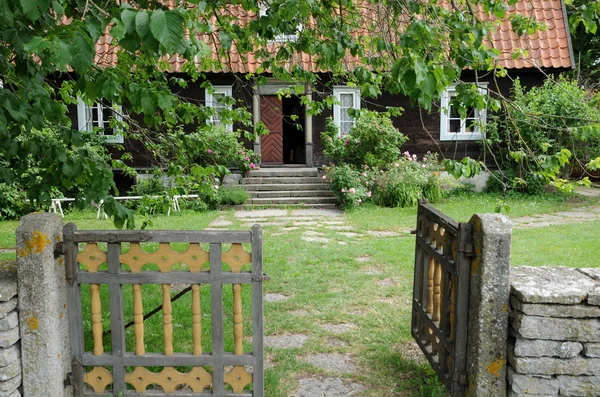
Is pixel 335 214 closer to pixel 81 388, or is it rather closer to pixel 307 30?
pixel 307 30

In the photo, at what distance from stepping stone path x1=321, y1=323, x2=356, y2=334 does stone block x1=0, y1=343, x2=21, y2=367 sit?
2507 mm

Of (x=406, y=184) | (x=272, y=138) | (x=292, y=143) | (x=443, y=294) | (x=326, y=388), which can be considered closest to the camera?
(x=443, y=294)

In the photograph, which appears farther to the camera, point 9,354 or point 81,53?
point 9,354

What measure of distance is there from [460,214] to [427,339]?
7.40 m

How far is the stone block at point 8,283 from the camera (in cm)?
281

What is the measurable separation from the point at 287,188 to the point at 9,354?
35.1 ft

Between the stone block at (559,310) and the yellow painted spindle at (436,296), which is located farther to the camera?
the yellow painted spindle at (436,296)

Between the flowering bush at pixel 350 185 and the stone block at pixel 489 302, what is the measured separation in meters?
9.00

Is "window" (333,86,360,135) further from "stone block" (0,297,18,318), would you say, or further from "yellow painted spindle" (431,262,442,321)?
"stone block" (0,297,18,318)

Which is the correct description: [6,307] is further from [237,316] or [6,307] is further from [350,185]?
[350,185]

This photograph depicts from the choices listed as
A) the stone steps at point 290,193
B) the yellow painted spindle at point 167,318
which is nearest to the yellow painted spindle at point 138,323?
the yellow painted spindle at point 167,318

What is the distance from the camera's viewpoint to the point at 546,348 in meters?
2.76

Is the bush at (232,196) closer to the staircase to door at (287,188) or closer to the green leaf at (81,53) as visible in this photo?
the staircase to door at (287,188)

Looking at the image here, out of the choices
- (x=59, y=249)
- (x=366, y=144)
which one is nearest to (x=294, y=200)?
(x=366, y=144)
